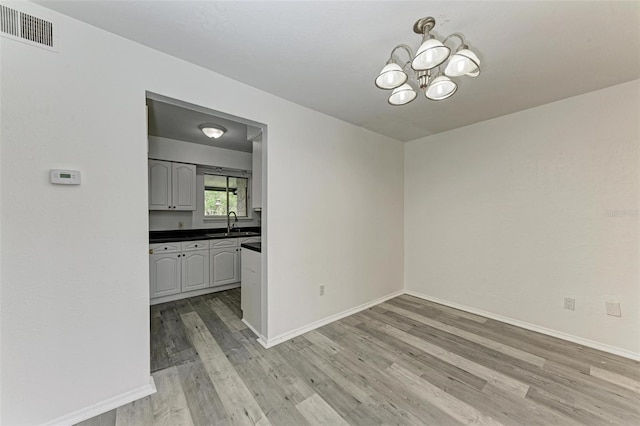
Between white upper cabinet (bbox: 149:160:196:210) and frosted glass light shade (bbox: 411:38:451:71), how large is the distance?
4.00 m

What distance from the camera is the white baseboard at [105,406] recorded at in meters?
1.48

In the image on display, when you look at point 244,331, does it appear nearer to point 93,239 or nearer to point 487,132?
point 93,239

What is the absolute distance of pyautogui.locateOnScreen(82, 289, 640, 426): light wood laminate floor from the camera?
156 cm

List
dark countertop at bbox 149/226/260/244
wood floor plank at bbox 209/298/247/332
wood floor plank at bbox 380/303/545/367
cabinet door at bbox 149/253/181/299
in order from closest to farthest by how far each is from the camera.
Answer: wood floor plank at bbox 380/303/545/367 → wood floor plank at bbox 209/298/247/332 → cabinet door at bbox 149/253/181/299 → dark countertop at bbox 149/226/260/244

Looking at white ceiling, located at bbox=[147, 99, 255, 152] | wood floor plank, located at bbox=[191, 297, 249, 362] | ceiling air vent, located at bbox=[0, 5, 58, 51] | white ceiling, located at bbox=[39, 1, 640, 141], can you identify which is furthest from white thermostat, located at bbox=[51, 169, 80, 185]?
wood floor plank, located at bbox=[191, 297, 249, 362]

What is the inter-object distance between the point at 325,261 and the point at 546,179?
268 cm

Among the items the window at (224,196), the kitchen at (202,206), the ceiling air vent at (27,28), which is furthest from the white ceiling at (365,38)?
the window at (224,196)

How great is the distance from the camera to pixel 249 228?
522 cm

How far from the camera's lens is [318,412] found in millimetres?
1590

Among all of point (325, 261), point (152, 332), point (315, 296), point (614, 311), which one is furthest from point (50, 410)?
point (614, 311)

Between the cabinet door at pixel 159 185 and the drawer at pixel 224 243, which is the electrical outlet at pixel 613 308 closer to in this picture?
the drawer at pixel 224 243

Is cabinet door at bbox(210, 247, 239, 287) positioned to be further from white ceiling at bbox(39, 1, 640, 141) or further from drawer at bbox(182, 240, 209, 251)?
white ceiling at bbox(39, 1, 640, 141)

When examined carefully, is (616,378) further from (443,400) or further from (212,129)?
(212,129)

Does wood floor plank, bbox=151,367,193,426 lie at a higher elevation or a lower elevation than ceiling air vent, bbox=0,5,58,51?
lower
